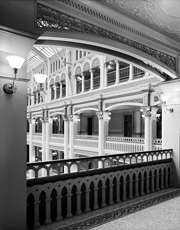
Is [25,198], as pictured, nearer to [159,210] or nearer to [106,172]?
[106,172]

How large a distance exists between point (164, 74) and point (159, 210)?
308 centimetres

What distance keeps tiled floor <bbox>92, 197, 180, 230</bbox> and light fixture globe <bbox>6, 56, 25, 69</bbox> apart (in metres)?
2.41

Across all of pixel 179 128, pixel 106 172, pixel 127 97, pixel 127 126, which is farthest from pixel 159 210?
pixel 127 126

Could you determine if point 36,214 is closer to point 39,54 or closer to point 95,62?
point 95,62

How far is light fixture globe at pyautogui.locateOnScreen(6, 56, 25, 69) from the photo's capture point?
253cm

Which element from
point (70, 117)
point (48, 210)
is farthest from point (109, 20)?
point (70, 117)

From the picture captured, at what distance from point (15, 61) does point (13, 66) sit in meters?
0.07

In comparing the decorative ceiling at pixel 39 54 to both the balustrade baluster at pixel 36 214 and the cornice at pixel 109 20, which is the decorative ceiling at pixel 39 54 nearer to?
the cornice at pixel 109 20

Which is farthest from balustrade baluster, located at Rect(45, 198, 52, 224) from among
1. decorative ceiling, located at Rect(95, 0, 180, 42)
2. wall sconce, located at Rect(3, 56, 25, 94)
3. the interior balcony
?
decorative ceiling, located at Rect(95, 0, 180, 42)

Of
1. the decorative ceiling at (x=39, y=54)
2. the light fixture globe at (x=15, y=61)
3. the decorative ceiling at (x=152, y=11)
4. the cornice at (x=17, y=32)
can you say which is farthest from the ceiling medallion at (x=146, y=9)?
the decorative ceiling at (x=39, y=54)

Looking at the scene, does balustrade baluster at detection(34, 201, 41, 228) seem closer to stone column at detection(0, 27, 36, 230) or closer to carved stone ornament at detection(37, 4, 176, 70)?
stone column at detection(0, 27, 36, 230)

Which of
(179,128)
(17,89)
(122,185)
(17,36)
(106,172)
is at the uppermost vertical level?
(17,36)

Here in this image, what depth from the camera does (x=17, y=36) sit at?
2639 millimetres

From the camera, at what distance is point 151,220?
3.22 metres
